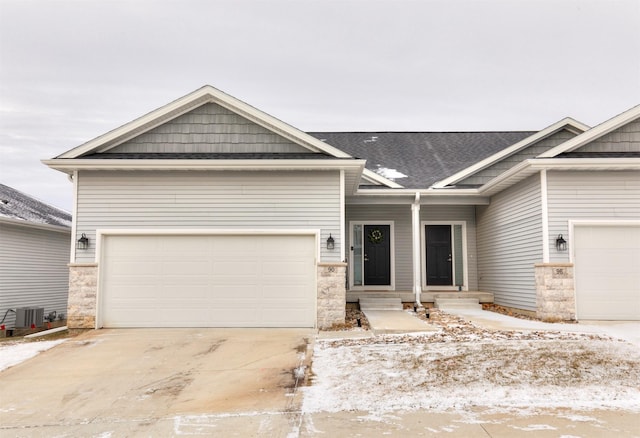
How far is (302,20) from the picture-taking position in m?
17.7

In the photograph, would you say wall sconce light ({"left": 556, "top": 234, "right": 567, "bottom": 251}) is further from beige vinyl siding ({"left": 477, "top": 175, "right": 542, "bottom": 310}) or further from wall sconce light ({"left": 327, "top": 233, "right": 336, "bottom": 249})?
wall sconce light ({"left": 327, "top": 233, "right": 336, "bottom": 249})

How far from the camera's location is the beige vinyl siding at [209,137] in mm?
10539

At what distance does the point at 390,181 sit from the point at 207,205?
17.8 feet

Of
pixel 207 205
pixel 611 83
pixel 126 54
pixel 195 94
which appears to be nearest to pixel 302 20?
pixel 126 54

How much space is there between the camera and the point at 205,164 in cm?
992

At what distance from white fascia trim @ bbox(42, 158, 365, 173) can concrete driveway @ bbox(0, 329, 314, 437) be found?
3313 mm

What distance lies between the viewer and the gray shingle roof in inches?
565

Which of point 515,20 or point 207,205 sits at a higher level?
point 515,20

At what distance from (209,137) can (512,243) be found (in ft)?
24.9

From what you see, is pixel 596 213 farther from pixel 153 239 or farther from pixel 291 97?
pixel 291 97

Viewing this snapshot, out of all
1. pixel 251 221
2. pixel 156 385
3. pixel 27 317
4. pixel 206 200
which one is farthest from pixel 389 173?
pixel 27 317

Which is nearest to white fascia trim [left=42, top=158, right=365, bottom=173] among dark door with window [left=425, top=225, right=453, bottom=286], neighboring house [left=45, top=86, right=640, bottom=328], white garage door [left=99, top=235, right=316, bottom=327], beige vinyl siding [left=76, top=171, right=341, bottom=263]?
neighboring house [left=45, top=86, right=640, bottom=328]

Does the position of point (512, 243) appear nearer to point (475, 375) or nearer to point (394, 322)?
point (394, 322)

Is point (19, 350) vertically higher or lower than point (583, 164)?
lower
